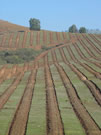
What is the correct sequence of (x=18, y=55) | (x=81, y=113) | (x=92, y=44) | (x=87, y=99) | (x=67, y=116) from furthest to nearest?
(x=92, y=44) < (x=18, y=55) < (x=87, y=99) < (x=81, y=113) < (x=67, y=116)

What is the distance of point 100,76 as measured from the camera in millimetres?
35531

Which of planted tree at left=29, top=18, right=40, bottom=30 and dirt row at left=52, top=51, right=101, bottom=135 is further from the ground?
planted tree at left=29, top=18, right=40, bottom=30

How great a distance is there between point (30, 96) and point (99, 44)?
57.9m

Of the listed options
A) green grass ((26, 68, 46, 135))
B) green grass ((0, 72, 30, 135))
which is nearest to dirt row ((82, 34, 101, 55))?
green grass ((26, 68, 46, 135))

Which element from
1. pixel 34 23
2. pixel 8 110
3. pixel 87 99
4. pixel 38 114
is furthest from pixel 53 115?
pixel 34 23

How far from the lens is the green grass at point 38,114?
1694 centimetres

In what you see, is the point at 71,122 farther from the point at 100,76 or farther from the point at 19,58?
the point at 19,58

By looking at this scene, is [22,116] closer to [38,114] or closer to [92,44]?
[38,114]

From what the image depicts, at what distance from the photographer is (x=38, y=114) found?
20.8 m

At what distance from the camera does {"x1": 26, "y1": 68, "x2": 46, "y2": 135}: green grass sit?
667 inches

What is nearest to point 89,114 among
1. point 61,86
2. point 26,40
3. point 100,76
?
point 61,86

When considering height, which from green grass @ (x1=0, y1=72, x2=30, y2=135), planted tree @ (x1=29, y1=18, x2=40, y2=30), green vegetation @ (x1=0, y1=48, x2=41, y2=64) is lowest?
green vegetation @ (x1=0, y1=48, x2=41, y2=64)

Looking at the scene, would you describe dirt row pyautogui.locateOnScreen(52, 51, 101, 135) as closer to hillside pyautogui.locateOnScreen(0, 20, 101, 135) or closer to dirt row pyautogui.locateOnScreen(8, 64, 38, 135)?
hillside pyautogui.locateOnScreen(0, 20, 101, 135)

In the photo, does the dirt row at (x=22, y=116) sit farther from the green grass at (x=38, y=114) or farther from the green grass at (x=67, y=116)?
the green grass at (x=67, y=116)
